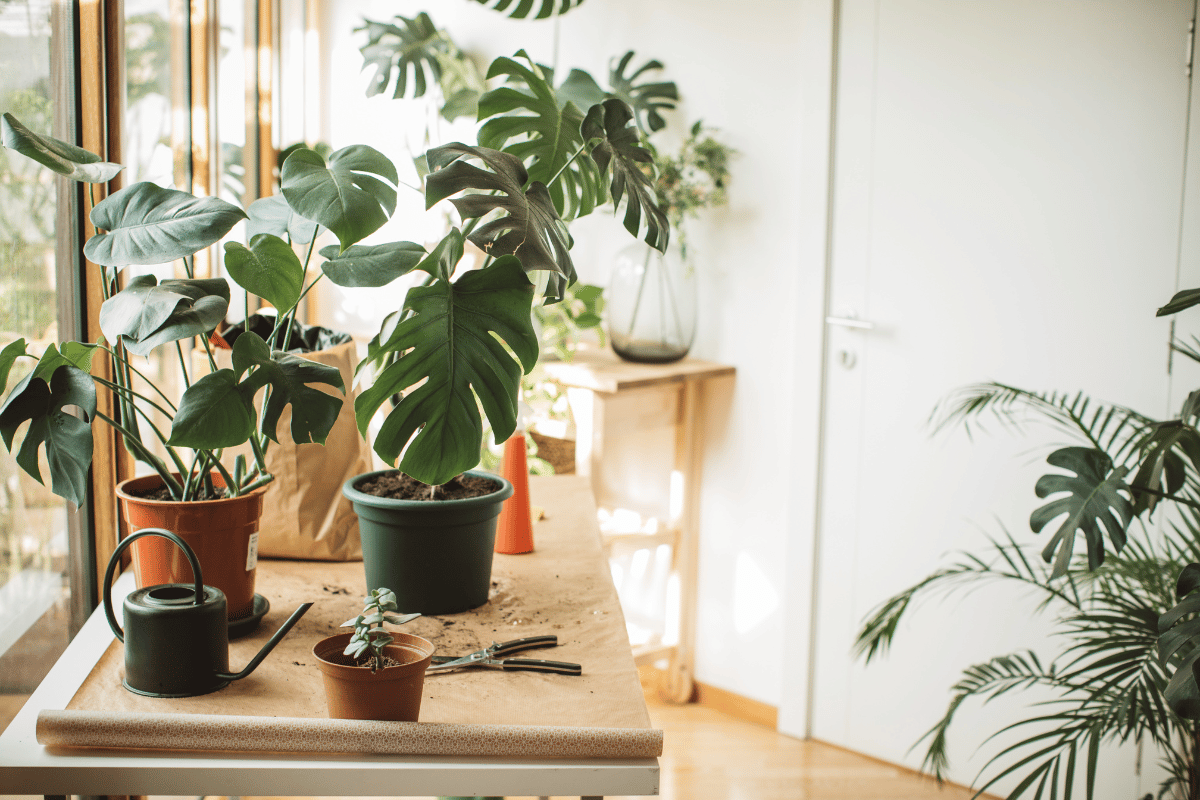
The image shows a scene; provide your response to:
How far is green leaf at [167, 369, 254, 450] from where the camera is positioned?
3.13 ft

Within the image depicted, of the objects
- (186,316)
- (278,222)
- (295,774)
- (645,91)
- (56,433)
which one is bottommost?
(295,774)

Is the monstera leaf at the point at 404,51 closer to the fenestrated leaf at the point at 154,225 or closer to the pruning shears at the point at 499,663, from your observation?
the fenestrated leaf at the point at 154,225

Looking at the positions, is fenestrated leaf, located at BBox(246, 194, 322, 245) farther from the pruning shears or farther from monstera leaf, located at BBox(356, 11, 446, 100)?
monstera leaf, located at BBox(356, 11, 446, 100)

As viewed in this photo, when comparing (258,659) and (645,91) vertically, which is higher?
(645,91)

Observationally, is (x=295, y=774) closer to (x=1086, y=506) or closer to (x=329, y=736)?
(x=329, y=736)

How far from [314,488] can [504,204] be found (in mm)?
605

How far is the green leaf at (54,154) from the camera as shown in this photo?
96cm

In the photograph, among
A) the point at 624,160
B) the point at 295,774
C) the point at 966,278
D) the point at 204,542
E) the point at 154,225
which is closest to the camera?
the point at 295,774

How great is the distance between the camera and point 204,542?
1137mm

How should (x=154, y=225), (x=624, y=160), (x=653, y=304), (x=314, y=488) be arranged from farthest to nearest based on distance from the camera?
(x=653, y=304) → (x=314, y=488) → (x=624, y=160) → (x=154, y=225)

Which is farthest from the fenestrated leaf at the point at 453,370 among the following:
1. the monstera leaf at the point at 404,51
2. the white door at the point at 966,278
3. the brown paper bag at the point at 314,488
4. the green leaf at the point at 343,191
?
the monstera leaf at the point at 404,51

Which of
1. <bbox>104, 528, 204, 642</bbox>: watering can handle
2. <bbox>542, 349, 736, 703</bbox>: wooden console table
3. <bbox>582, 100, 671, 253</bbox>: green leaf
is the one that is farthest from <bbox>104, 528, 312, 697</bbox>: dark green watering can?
<bbox>542, 349, 736, 703</bbox>: wooden console table

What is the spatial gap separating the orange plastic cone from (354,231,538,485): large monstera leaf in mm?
432

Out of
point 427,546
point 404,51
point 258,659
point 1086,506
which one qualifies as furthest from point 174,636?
point 404,51
